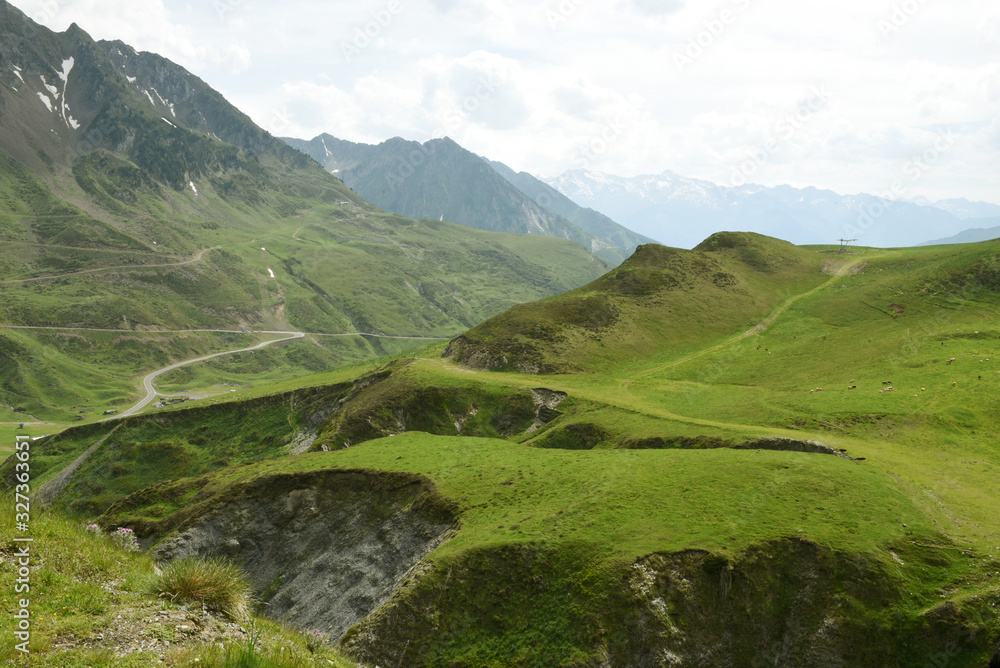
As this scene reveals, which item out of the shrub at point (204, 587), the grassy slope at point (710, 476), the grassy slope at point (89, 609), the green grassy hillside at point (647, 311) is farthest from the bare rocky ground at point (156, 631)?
the green grassy hillside at point (647, 311)

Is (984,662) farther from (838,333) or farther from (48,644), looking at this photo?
(838,333)

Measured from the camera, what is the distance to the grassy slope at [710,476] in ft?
89.6

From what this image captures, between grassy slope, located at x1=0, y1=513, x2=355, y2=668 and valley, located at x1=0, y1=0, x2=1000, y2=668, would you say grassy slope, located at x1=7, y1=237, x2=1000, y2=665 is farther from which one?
grassy slope, located at x1=0, y1=513, x2=355, y2=668

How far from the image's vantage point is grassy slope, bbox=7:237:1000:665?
1075 inches

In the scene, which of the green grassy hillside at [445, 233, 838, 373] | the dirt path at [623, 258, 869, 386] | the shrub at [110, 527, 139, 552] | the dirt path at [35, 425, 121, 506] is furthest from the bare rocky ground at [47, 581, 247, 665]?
the dirt path at [35, 425, 121, 506]

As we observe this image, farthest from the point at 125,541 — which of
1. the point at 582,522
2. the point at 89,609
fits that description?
the point at 582,522

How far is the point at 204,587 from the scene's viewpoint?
13812 millimetres

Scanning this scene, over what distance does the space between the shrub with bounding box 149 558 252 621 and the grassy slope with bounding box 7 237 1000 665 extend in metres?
16.1

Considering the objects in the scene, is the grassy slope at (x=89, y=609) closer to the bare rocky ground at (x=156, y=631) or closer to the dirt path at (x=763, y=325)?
the bare rocky ground at (x=156, y=631)

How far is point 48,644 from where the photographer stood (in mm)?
10500

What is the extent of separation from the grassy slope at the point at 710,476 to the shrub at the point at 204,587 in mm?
16103

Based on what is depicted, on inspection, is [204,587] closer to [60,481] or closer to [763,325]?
[763,325]

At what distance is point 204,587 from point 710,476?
95.1ft

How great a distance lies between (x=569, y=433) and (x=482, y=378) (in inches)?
836
